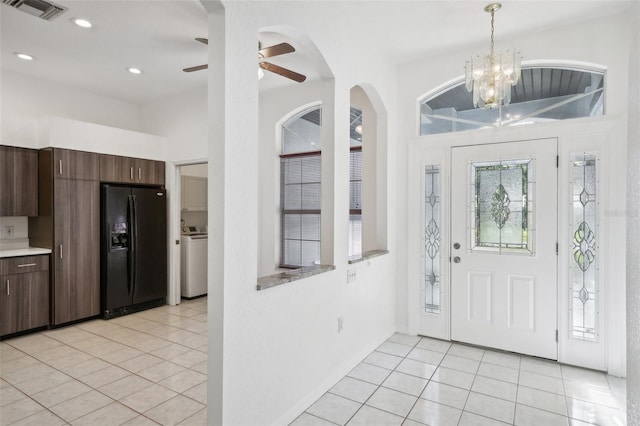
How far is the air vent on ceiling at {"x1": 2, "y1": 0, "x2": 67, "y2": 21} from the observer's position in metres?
2.79

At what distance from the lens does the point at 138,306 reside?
495cm

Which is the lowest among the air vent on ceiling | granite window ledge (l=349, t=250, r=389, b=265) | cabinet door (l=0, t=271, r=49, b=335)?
cabinet door (l=0, t=271, r=49, b=335)

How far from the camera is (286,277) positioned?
Answer: 7.84ft

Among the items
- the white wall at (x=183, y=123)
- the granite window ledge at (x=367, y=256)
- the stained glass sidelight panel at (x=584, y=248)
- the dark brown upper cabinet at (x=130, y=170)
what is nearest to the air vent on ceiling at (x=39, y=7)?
the dark brown upper cabinet at (x=130, y=170)

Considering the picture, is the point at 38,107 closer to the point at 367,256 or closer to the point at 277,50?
the point at 277,50

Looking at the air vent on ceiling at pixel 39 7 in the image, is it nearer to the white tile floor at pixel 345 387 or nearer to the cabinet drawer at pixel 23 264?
the cabinet drawer at pixel 23 264

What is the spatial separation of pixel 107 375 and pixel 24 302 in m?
1.78

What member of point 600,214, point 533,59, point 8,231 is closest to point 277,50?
point 533,59

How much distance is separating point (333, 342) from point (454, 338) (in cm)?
163

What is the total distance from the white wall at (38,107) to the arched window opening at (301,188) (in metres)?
2.77

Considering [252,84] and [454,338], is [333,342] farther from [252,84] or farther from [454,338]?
[252,84]

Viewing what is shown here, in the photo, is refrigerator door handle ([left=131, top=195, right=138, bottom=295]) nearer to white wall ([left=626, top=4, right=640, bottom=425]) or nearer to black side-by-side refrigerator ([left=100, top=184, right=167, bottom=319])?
black side-by-side refrigerator ([left=100, top=184, right=167, bottom=319])

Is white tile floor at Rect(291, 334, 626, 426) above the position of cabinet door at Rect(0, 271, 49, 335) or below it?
below

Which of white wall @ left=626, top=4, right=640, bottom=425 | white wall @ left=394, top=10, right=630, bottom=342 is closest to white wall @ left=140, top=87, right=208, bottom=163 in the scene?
white wall @ left=394, top=10, right=630, bottom=342
